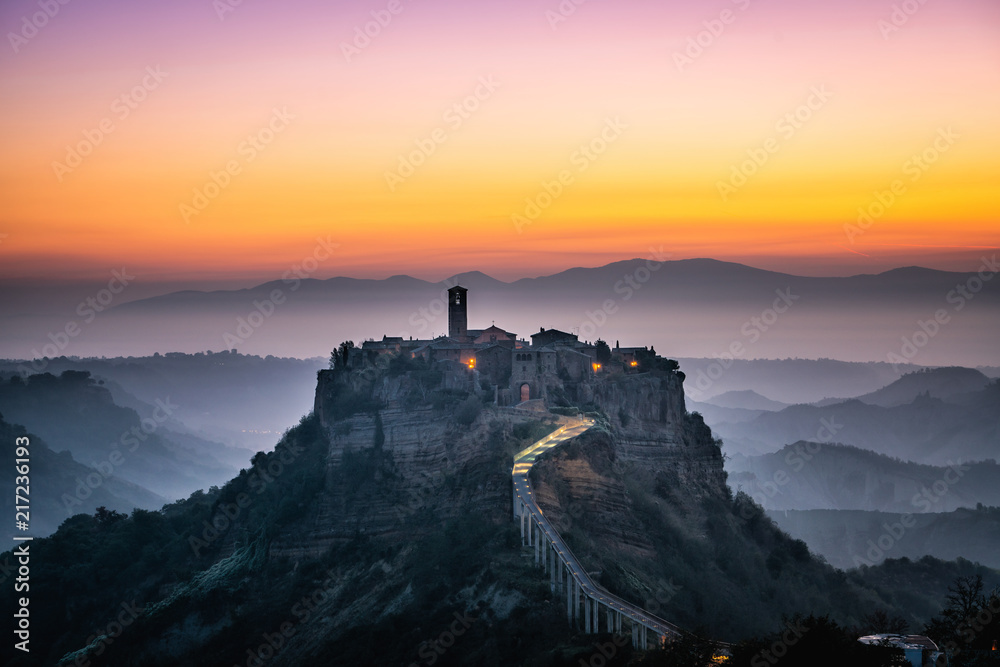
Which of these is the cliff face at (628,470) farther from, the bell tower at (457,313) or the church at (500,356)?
the bell tower at (457,313)

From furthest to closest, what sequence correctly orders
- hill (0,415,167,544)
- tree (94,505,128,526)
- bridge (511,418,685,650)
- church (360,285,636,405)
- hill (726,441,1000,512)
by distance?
1. hill (726,441,1000,512)
2. hill (0,415,167,544)
3. tree (94,505,128,526)
4. church (360,285,636,405)
5. bridge (511,418,685,650)

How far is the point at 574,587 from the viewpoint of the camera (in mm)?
52344

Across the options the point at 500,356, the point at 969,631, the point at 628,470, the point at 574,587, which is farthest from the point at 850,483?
the point at 969,631

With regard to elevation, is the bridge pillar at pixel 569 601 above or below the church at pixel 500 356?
below

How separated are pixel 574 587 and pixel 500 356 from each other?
82.8 ft

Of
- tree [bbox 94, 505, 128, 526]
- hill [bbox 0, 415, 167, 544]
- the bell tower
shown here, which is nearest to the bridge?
the bell tower

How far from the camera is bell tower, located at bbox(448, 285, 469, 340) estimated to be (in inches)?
3260

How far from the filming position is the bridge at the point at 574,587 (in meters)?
48.8

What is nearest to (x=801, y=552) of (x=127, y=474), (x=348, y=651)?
(x=348, y=651)

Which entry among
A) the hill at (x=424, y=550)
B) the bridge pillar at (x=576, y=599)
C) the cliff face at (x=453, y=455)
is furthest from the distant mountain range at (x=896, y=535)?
the bridge pillar at (x=576, y=599)

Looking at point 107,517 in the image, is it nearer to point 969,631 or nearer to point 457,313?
point 457,313

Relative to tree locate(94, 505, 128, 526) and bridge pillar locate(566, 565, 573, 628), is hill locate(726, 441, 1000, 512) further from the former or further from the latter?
bridge pillar locate(566, 565, 573, 628)

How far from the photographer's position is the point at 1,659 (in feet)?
243

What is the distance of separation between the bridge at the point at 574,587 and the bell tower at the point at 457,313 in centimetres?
2158
